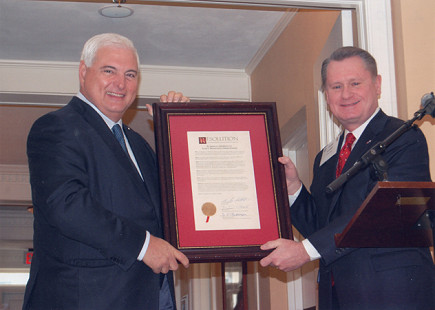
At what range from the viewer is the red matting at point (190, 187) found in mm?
2885

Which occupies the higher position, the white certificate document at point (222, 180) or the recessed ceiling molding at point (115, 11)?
the recessed ceiling molding at point (115, 11)

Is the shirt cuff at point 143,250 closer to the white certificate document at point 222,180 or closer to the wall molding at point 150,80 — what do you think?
the white certificate document at point 222,180

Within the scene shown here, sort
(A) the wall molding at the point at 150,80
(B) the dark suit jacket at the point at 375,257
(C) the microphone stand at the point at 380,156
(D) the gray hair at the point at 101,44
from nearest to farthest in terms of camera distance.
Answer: (C) the microphone stand at the point at 380,156
(B) the dark suit jacket at the point at 375,257
(D) the gray hair at the point at 101,44
(A) the wall molding at the point at 150,80

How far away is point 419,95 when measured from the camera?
321 centimetres

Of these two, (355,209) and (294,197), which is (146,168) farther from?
(355,209)

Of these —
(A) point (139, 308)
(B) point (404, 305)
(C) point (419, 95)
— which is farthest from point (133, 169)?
(C) point (419, 95)

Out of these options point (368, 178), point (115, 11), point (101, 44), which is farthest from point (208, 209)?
point (115, 11)

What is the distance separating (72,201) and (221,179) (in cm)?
71

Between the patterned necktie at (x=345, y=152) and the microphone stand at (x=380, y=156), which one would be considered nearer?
the microphone stand at (x=380, y=156)

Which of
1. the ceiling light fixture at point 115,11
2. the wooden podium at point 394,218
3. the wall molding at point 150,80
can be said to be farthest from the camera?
the wall molding at point 150,80

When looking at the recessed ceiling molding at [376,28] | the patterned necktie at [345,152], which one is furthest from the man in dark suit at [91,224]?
the recessed ceiling molding at [376,28]

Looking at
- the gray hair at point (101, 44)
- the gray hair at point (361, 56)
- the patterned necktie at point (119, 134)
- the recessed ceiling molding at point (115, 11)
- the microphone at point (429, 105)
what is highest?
the recessed ceiling molding at point (115, 11)

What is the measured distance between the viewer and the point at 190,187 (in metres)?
2.96

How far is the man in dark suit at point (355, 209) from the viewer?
254 centimetres
